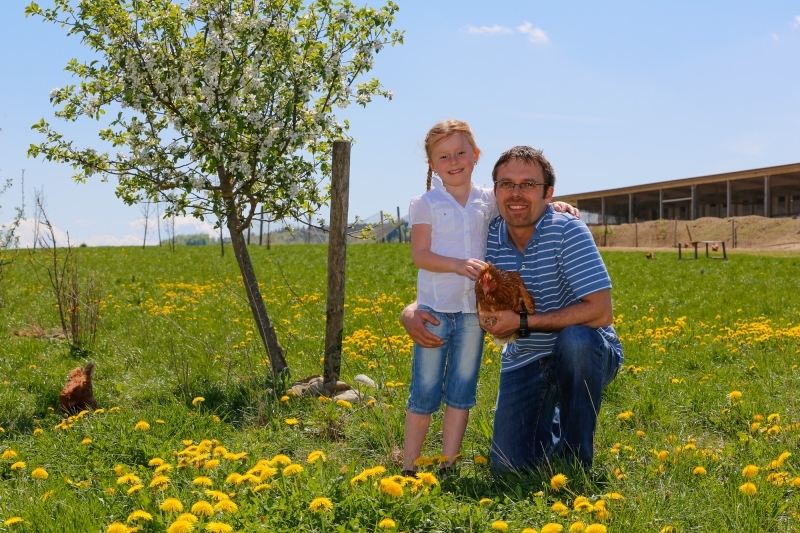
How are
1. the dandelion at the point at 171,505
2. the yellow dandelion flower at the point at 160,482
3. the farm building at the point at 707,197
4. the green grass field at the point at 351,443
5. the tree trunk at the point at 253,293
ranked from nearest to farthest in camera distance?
1. the dandelion at the point at 171,505
2. the green grass field at the point at 351,443
3. the yellow dandelion flower at the point at 160,482
4. the tree trunk at the point at 253,293
5. the farm building at the point at 707,197

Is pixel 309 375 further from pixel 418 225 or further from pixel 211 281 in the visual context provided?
pixel 211 281

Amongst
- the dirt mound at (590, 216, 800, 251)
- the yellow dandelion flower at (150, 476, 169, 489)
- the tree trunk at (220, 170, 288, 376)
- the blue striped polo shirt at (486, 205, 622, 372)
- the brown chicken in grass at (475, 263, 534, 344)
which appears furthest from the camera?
the dirt mound at (590, 216, 800, 251)

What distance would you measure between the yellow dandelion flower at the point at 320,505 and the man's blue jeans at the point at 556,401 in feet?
4.19

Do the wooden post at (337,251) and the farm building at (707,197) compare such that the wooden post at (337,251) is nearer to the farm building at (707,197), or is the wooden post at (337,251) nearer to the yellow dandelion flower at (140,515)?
the yellow dandelion flower at (140,515)

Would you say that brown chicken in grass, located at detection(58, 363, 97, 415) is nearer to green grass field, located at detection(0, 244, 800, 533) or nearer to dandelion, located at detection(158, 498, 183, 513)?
green grass field, located at detection(0, 244, 800, 533)

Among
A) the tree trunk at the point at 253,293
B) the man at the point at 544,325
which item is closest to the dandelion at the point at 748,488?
the man at the point at 544,325

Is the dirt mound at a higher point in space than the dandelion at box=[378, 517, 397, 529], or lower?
higher

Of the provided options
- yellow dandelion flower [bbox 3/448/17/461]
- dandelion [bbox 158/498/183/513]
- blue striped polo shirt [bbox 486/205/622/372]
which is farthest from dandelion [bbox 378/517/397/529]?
yellow dandelion flower [bbox 3/448/17/461]

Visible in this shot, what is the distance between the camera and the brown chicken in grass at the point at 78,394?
215 inches

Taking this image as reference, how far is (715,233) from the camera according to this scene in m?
41.4

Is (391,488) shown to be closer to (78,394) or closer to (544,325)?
(544,325)

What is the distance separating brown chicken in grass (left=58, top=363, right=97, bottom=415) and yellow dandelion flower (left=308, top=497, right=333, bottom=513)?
356 centimetres

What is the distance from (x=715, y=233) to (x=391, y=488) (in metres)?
43.1

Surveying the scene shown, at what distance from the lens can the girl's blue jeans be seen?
3.69m
